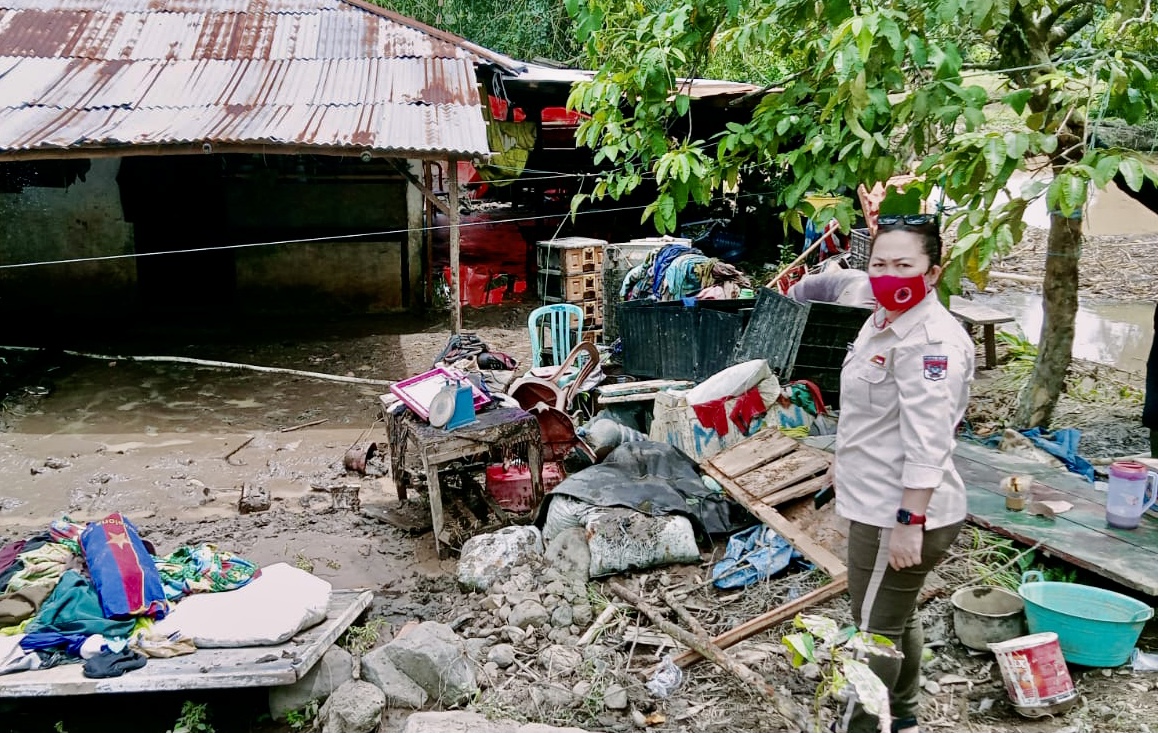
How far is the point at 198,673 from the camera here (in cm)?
356

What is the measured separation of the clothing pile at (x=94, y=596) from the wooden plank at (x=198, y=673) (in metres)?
0.06

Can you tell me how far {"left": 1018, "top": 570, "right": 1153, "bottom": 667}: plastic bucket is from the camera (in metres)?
3.27

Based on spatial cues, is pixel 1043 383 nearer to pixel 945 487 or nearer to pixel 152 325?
pixel 945 487

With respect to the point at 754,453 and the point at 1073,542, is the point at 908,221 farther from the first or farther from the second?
the point at 754,453

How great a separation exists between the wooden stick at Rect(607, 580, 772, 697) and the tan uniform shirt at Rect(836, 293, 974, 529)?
106 cm

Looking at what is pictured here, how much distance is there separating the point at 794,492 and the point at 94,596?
11.6ft

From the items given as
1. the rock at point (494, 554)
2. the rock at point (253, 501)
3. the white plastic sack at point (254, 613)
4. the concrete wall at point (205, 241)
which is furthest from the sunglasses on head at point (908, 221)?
the concrete wall at point (205, 241)

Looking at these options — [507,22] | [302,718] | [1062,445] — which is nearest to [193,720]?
[302,718]

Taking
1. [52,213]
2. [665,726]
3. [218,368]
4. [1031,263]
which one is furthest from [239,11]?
[1031,263]

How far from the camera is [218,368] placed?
9.58m

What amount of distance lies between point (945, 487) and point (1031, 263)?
42.3 ft

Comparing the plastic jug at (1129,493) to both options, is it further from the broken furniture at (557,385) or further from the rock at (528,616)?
the broken furniture at (557,385)

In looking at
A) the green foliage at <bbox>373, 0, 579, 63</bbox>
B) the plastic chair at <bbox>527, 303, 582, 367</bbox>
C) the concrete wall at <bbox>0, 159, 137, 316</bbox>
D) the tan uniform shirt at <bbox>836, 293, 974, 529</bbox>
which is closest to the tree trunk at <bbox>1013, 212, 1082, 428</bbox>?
the tan uniform shirt at <bbox>836, 293, 974, 529</bbox>

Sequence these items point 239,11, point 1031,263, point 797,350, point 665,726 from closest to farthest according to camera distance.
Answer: point 665,726 < point 797,350 < point 239,11 < point 1031,263
